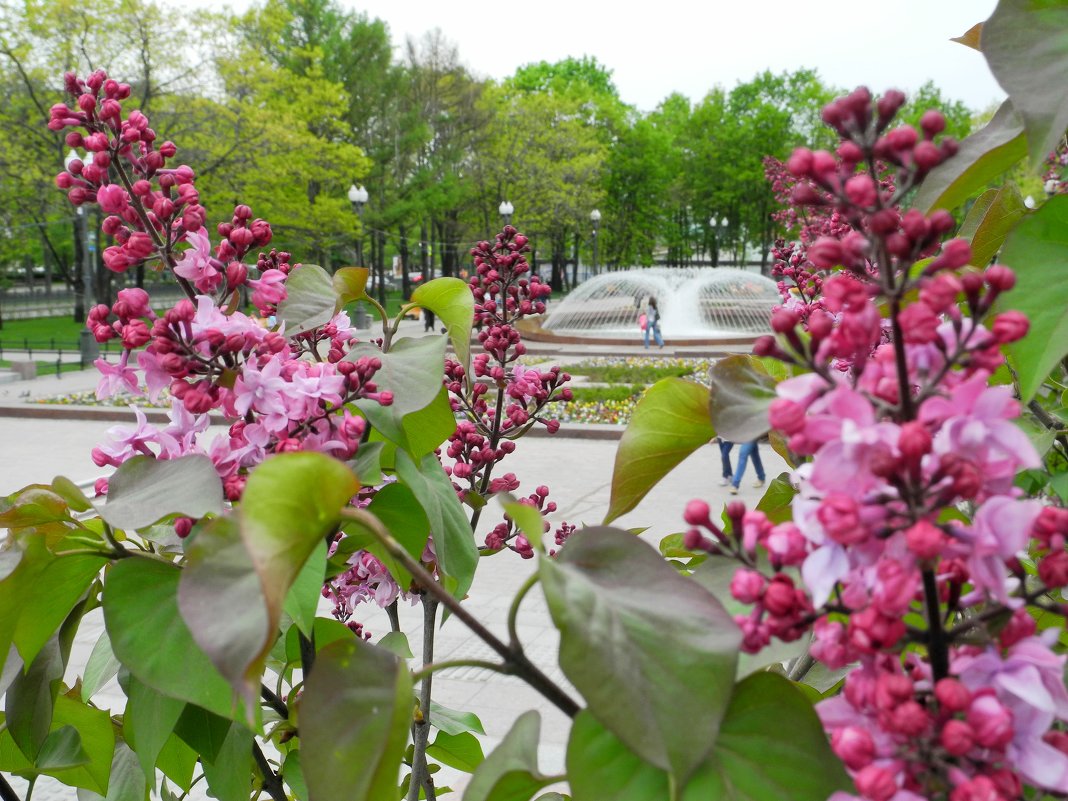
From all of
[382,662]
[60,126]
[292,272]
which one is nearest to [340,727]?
[382,662]

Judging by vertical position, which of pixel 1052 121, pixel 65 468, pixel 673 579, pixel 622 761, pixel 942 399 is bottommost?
pixel 65 468

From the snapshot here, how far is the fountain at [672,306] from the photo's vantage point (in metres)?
25.8

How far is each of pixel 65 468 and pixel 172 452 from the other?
1131cm

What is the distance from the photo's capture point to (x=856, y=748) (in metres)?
0.52

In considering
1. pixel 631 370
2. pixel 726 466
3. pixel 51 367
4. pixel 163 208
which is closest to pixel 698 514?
pixel 163 208

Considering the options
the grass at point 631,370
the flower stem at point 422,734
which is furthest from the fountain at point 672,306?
the flower stem at point 422,734

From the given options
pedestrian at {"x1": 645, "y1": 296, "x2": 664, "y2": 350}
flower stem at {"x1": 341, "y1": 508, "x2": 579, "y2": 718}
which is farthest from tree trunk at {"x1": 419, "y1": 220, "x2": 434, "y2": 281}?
flower stem at {"x1": 341, "y1": 508, "x2": 579, "y2": 718}

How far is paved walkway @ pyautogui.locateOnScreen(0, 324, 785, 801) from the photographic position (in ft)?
17.5

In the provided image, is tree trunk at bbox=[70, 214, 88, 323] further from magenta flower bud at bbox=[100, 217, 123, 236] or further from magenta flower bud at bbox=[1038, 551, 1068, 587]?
magenta flower bud at bbox=[1038, 551, 1068, 587]

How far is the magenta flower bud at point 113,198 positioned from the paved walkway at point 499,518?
37.5 inches

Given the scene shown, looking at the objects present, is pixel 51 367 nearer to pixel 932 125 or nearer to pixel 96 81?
pixel 96 81

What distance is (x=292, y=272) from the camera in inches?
43.4

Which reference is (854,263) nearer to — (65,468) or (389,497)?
(389,497)

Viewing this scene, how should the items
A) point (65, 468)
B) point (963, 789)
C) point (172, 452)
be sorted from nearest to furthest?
point (963, 789) → point (172, 452) → point (65, 468)
